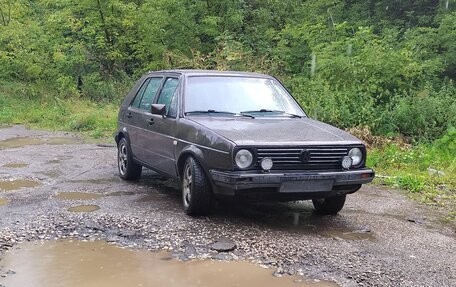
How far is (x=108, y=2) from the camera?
2117cm

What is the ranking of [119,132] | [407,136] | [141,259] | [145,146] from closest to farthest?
[141,259] → [145,146] → [119,132] → [407,136]

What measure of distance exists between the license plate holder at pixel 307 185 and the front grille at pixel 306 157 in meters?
0.16

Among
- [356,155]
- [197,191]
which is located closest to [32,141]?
[197,191]

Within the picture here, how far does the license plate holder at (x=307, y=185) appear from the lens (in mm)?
5254

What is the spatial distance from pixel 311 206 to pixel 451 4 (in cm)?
1812

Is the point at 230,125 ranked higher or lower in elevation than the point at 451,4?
lower

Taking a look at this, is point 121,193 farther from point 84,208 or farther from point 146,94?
point 146,94

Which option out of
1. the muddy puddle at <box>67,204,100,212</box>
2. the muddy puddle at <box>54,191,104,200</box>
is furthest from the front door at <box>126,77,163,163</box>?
the muddy puddle at <box>67,204,100,212</box>

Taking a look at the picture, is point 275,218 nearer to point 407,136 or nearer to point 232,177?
point 232,177

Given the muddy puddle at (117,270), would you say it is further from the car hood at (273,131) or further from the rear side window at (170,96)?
the rear side window at (170,96)

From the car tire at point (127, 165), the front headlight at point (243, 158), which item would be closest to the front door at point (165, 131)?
the car tire at point (127, 165)

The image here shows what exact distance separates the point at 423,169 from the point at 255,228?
4.70 meters

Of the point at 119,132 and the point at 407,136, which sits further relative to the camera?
the point at 407,136

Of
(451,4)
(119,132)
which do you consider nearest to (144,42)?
(451,4)
